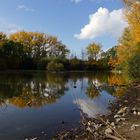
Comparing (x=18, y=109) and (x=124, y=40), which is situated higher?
(x=124, y=40)

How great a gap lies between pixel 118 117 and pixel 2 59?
63.0 meters

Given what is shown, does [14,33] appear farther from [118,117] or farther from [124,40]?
[118,117]

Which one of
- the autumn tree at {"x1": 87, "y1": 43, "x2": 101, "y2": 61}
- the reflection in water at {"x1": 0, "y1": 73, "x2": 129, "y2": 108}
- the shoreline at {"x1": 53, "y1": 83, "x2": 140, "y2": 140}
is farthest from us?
the autumn tree at {"x1": 87, "y1": 43, "x2": 101, "y2": 61}

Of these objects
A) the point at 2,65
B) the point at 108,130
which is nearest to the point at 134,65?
the point at 108,130

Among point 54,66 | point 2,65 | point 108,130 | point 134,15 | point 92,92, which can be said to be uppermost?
point 134,15

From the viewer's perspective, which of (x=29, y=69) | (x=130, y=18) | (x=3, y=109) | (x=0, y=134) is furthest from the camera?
(x=29, y=69)

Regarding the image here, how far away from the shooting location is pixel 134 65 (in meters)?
35.0

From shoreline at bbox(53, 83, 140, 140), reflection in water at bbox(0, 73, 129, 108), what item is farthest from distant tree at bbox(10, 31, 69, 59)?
shoreline at bbox(53, 83, 140, 140)

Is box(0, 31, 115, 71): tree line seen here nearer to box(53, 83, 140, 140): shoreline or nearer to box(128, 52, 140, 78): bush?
box(128, 52, 140, 78): bush

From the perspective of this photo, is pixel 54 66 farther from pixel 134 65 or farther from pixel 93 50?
pixel 134 65

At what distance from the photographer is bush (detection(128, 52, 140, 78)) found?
34.2 m

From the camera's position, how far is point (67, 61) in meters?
90.8

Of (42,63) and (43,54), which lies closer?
(42,63)

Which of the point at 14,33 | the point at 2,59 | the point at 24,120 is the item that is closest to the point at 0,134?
the point at 24,120
